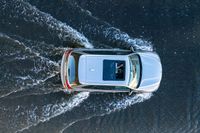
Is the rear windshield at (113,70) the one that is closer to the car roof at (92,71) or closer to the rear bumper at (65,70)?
the car roof at (92,71)

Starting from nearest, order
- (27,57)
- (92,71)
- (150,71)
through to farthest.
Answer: (92,71)
(150,71)
(27,57)

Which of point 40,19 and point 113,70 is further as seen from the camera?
point 40,19

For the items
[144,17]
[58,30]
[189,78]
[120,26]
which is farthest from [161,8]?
[58,30]

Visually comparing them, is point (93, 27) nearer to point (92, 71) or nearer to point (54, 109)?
point (92, 71)

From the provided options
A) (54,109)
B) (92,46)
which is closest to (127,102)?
(92,46)

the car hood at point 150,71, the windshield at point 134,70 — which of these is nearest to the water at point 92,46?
the car hood at point 150,71

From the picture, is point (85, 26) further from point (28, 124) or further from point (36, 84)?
point (28, 124)

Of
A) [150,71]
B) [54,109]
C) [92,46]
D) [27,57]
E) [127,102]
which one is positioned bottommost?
[54,109]
